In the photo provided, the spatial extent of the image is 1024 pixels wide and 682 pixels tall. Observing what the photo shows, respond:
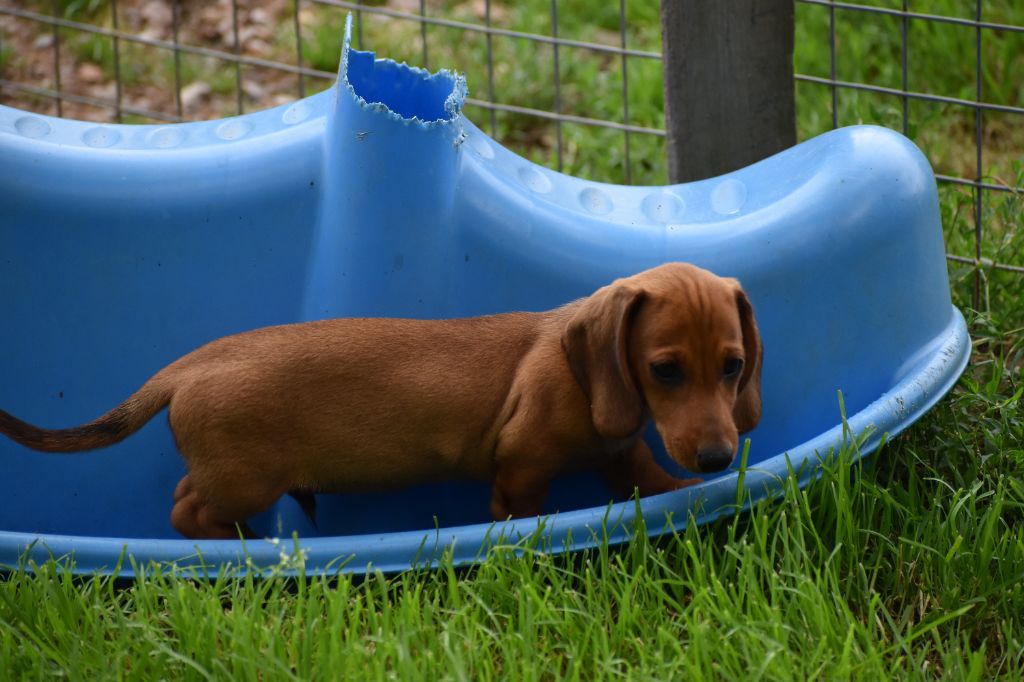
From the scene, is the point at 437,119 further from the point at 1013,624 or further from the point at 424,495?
the point at 1013,624

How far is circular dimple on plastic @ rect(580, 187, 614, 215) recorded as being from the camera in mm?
3228

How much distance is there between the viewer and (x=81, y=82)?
18.5 ft

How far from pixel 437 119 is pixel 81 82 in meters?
3.03

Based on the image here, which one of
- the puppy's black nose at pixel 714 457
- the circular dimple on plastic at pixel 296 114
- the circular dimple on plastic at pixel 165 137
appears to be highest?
the circular dimple on plastic at pixel 296 114

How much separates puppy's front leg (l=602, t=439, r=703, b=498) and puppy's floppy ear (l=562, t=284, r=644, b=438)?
0.21 metres

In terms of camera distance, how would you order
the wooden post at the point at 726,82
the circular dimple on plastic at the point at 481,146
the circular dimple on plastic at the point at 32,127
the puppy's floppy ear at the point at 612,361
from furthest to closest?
the wooden post at the point at 726,82, the circular dimple on plastic at the point at 32,127, the circular dimple on plastic at the point at 481,146, the puppy's floppy ear at the point at 612,361

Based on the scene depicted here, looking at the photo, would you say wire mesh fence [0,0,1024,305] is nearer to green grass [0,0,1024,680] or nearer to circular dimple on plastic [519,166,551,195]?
circular dimple on plastic [519,166,551,195]

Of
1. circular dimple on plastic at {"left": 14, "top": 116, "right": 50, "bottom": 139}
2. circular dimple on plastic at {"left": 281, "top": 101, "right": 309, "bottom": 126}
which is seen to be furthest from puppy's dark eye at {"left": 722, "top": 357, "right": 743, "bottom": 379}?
circular dimple on plastic at {"left": 14, "top": 116, "right": 50, "bottom": 139}

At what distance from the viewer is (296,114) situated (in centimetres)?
340

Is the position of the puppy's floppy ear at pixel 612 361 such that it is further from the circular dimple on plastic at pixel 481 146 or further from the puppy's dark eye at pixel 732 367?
the circular dimple on plastic at pixel 481 146

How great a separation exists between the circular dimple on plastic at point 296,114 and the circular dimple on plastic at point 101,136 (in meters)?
0.40

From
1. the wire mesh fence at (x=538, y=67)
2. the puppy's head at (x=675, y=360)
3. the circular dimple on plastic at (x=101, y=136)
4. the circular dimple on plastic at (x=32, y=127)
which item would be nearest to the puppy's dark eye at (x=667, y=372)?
the puppy's head at (x=675, y=360)

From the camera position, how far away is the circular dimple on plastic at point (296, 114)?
3369 mm

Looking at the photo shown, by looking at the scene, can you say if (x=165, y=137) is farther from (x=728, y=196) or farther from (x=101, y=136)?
(x=728, y=196)
